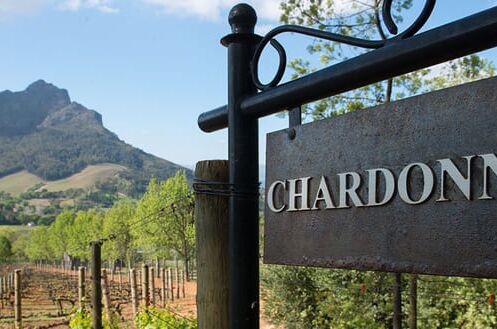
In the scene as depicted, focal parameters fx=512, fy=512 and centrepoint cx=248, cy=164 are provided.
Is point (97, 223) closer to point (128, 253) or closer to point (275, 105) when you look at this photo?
point (128, 253)

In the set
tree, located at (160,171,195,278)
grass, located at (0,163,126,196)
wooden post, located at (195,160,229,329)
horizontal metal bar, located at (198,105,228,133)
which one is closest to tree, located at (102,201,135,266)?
tree, located at (160,171,195,278)

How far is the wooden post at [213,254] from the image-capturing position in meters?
1.51

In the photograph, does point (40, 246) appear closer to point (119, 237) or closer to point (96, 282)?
point (119, 237)

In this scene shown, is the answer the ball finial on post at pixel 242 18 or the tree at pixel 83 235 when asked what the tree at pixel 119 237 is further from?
the ball finial on post at pixel 242 18

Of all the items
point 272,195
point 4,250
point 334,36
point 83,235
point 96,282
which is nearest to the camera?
point 334,36

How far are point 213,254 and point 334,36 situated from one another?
72 centimetres

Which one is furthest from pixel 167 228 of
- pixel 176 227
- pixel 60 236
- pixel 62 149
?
pixel 62 149

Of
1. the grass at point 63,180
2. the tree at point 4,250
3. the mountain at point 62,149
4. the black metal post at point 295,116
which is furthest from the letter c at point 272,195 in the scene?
the grass at point 63,180

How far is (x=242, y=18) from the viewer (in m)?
1.45

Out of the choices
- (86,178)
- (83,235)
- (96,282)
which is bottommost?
(83,235)

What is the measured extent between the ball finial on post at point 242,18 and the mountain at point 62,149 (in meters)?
133

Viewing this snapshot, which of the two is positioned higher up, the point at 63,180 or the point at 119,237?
the point at 63,180

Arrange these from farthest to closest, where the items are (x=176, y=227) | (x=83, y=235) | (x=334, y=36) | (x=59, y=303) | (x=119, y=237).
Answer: (x=83, y=235) < (x=119, y=237) < (x=176, y=227) < (x=59, y=303) < (x=334, y=36)

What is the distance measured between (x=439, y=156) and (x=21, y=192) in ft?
513
